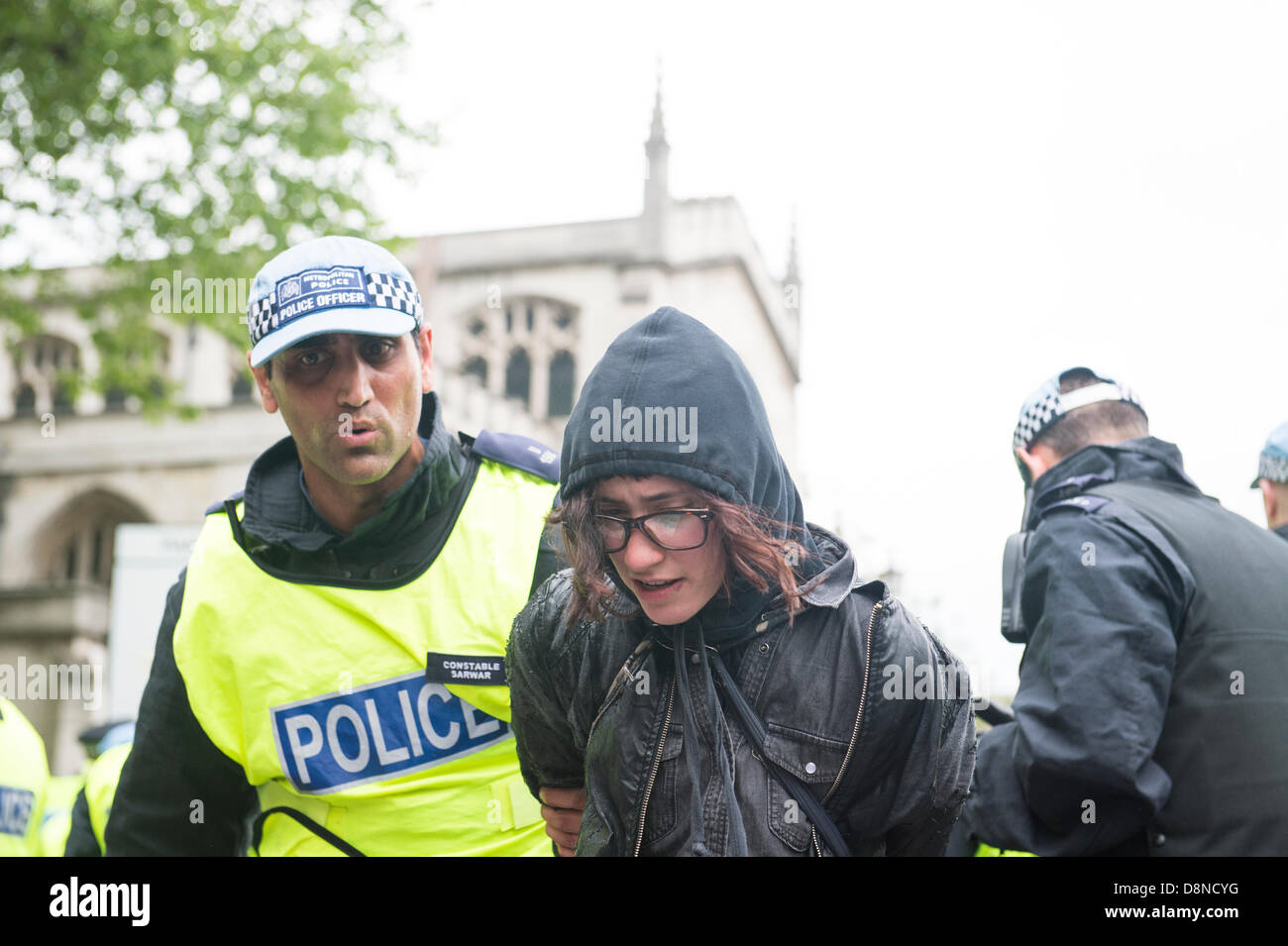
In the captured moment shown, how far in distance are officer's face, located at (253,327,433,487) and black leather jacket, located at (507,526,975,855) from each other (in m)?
0.81

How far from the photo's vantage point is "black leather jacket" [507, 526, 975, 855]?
7.64ft

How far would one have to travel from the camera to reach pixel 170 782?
318 cm

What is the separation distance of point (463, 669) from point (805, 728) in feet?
3.13

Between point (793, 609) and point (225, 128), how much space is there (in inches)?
445

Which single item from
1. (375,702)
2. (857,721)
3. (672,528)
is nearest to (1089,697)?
(857,721)

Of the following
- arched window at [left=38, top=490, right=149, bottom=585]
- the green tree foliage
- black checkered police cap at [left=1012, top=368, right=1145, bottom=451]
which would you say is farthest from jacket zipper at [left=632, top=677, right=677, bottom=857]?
arched window at [left=38, top=490, right=149, bottom=585]

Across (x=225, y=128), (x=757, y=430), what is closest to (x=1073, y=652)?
(x=757, y=430)

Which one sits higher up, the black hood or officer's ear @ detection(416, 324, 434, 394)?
officer's ear @ detection(416, 324, 434, 394)

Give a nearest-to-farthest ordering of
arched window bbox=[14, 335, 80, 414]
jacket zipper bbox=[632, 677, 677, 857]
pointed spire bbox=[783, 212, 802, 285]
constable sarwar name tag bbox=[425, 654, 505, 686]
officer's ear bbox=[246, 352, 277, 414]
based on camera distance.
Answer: jacket zipper bbox=[632, 677, 677, 857] → constable sarwar name tag bbox=[425, 654, 505, 686] → officer's ear bbox=[246, 352, 277, 414] → arched window bbox=[14, 335, 80, 414] → pointed spire bbox=[783, 212, 802, 285]

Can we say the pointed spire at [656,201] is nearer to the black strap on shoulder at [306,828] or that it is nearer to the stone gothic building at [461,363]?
the stone gothic building at [461,363]

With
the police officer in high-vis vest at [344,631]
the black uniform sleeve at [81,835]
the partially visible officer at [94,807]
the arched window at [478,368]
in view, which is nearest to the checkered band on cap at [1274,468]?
the police officer in high-vis vest at [344,631]

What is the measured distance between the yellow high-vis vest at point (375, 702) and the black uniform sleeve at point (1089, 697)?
115 cm

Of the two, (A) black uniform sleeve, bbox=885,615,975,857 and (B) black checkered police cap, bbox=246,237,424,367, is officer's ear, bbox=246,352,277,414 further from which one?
(A) black uniform sleeve, bbox=885,615,975,857

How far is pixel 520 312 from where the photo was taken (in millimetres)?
38938
